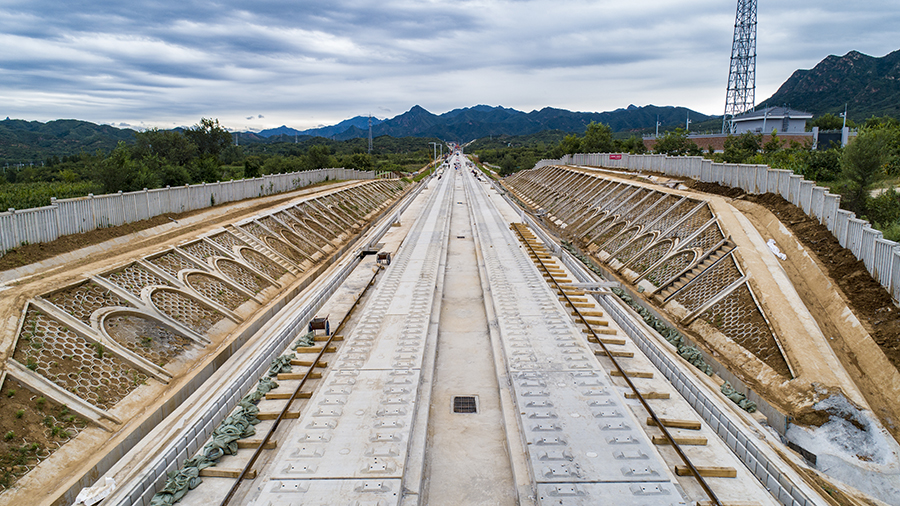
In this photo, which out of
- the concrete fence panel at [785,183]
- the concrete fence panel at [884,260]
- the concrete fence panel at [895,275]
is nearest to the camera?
the concrete fence panel at [895,275]

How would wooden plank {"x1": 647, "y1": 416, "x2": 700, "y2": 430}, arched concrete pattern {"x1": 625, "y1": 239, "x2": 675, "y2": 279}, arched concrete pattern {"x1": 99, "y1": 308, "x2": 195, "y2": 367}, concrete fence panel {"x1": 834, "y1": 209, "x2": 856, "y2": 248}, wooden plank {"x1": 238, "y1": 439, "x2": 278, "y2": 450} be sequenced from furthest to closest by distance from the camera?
arched concrete pattern {"x1": 625, "y1": 239, "x2": 675, "y2": 279}
concrete fence panel {"x1": 834, "y1": 209, "x2": 856, "y2": 248}
arched concrete pattern {"x1": 99, "y1": 308, "x2": 195, "y2": 367}
wooden plank {"x1": 647, "y1": 416, "x2": 700, "y2": 430}
wooden plank {"x1": 238, "y1": 439, "x2": 278, "y2": 450}

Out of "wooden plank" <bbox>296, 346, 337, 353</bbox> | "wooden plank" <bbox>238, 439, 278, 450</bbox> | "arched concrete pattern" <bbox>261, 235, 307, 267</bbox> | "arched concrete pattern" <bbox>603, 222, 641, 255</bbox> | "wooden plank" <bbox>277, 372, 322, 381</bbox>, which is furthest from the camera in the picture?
"arched concrete pattern" <bbox>603, 222, 641, 255</bbox>

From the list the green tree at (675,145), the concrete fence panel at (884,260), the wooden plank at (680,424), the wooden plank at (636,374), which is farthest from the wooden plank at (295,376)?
the green tree at (675,145)

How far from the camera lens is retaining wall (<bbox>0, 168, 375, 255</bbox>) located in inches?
631

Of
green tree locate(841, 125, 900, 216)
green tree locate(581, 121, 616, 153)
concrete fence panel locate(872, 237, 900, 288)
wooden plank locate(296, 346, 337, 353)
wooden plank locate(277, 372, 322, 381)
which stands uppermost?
green tree locate(581, 121, 616, 153)

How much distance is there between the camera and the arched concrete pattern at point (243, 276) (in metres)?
19.9

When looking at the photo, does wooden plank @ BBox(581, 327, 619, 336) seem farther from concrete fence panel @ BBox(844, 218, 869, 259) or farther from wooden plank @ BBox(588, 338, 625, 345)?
concrete fence panel @ BBox(844, 218, 869, 259)

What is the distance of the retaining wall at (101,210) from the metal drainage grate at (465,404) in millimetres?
15235

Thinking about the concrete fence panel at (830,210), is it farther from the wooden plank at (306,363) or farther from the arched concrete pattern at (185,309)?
the arched concrete pattern at (185,309)

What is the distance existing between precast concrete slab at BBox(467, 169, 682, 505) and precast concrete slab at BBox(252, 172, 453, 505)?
2.32m

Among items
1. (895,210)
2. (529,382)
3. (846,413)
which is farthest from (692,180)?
(529,382)

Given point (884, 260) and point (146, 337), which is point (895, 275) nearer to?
→ point (884, 260)

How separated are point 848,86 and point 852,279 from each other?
187 metres

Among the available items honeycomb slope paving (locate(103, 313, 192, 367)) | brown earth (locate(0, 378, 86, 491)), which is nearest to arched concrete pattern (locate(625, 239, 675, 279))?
honeycomb slope paving (locate(103, 313, 192, 367))
